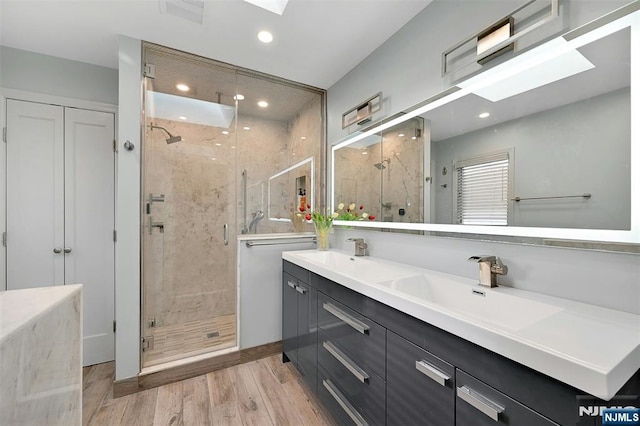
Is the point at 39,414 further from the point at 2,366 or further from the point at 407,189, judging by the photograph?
the point at 407,189

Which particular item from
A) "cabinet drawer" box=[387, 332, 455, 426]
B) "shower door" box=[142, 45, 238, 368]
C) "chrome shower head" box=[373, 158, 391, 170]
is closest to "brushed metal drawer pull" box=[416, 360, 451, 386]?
"cabinet drawer" box=[387, 332, 455, 426]

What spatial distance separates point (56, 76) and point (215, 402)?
3024mm

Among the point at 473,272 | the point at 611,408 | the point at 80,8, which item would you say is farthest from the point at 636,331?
the point at 80,8

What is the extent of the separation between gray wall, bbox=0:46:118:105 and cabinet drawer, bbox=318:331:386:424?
9.49 feet

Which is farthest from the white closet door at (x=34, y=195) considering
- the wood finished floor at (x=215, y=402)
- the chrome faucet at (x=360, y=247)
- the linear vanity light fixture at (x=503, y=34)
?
the linear vanity light fixture at (x=503, y=34)

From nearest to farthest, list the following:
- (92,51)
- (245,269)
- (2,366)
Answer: (2,366) → (92,51) → (245,269)

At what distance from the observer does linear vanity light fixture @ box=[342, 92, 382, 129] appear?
207 centimetres

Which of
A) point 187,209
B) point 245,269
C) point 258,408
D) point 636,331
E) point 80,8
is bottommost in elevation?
point 258,408

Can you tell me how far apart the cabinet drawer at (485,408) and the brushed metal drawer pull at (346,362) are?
0.50m

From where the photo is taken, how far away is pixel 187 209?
245cm

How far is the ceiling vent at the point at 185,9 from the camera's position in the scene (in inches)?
65.4

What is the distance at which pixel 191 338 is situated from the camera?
2389 millimetres

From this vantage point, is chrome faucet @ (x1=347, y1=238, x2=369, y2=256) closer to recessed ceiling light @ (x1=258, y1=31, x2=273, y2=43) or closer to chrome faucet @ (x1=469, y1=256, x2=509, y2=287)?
chrome faucet @ (x1=469, y1=256, x2=509, y2=287)

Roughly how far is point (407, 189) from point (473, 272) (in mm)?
683
